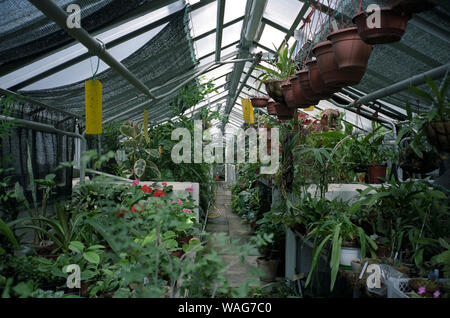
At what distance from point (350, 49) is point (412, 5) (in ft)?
1.20

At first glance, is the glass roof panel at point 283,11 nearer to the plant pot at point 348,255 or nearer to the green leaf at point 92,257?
the plant pot at point 348,255

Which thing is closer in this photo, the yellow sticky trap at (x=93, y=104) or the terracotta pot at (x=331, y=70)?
the terracotta pot at (x=331, y=70)

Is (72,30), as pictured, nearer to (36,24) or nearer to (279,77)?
(36,24)

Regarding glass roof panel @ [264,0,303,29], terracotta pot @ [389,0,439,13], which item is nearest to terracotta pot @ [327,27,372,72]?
terracotta pot @ [389,0,439,13]

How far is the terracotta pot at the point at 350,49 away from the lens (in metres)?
1.35

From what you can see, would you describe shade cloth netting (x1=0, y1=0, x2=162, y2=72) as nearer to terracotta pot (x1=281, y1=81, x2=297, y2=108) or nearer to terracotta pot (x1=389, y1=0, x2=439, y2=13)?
terracotta pot (x1=281, y1=81, x2=297, y2=108)

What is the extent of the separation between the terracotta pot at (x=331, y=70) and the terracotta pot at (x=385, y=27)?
0.29m

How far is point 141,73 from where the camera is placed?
10.2 ft

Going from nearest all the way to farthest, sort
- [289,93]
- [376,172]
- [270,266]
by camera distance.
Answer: [289,93]
[376,172]
[270,266]

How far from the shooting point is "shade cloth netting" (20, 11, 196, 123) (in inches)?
102

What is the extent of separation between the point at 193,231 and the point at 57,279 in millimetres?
878

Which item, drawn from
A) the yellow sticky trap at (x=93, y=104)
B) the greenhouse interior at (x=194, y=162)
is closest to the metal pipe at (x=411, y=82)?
the greenhouse interior at (x=194, y=162)

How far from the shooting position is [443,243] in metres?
1.49

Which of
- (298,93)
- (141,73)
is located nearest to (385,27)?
(298,93)
